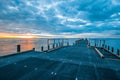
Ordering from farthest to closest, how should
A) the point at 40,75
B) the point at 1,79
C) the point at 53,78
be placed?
the point at 40,75, the point at 53,78, the point at 1,79

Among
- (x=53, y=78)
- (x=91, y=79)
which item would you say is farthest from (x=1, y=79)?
(x=91, y=79)

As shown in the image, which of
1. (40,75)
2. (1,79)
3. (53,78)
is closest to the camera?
(1,79)

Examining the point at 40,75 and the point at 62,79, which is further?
the point at 40,75

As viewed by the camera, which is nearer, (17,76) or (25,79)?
(25,79)

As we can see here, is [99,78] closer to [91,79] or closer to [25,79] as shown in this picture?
[91,79]

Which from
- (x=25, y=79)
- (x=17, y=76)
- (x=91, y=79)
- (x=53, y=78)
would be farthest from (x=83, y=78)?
(x=17, y=76)

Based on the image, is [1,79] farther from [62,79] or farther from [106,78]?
[106,78]

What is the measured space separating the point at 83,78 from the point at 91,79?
520mm

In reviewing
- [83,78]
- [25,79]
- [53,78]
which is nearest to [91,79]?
[83,78]

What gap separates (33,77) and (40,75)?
1.75ft

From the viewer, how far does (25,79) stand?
6312 mm

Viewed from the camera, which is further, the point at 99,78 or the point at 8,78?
the point at 99,78

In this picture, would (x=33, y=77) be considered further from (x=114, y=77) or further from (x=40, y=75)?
(x=114, y=77)

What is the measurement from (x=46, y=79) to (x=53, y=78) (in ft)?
1.50
